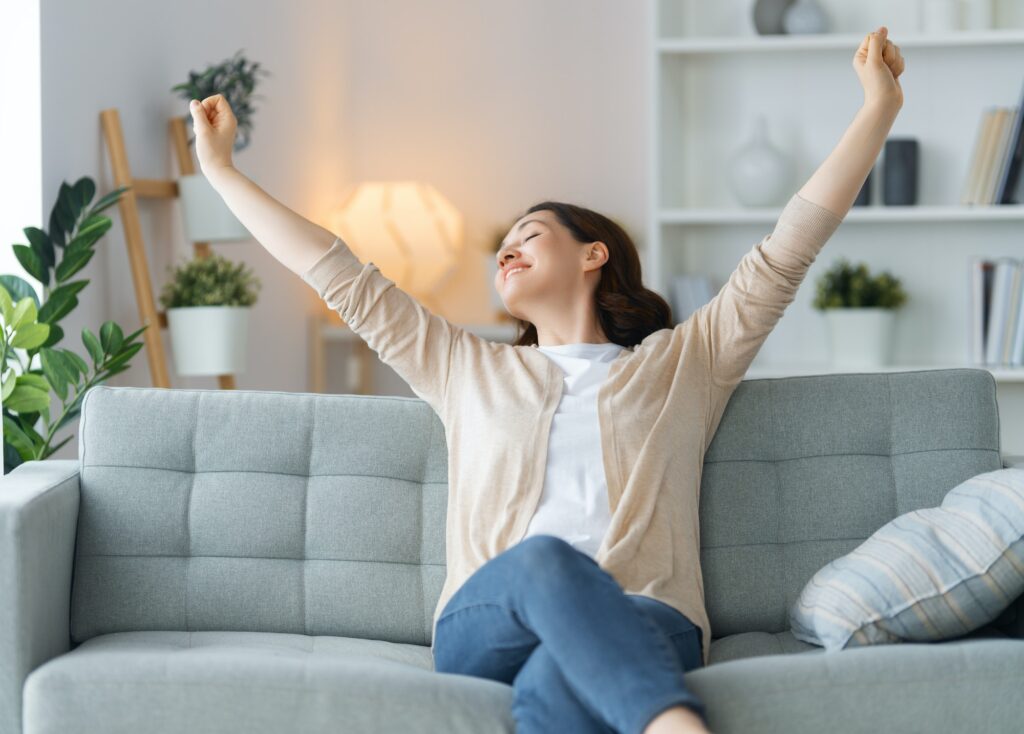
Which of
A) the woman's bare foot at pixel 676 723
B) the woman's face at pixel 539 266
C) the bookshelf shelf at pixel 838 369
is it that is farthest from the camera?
the bookshelf shelf at pixel 838 369

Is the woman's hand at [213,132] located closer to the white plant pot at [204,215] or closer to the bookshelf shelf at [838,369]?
the white plant pot at [204,215]

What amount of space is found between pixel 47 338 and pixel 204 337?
22.3 inches

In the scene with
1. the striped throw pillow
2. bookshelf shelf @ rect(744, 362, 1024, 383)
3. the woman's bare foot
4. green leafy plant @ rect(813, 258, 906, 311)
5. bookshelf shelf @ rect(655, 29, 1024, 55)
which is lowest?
the woman's bare foot

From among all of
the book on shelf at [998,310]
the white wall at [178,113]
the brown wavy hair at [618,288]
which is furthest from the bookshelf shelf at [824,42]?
the brown wavy hair at [618,288]

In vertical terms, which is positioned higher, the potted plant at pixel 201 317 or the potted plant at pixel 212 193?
the potted plant at pixel 212 193

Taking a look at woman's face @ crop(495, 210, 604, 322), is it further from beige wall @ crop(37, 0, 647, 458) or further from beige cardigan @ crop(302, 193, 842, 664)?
beige wall @ crop(37, 0, 647, 458)

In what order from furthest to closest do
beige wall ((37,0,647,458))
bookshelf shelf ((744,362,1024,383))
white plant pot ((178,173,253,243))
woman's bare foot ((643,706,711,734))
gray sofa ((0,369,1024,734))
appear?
beige wall ((37,0,647,458)) < bookshelf shelf ((744,362,1024,383)) < white plant pot ((178,173,253,243)) < gray sofa ((0,369,1024,734)) < woman's bare foot ((643,706,711,734))

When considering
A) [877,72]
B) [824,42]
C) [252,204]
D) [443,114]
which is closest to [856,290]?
[824,42]

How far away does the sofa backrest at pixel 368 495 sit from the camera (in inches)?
76.9

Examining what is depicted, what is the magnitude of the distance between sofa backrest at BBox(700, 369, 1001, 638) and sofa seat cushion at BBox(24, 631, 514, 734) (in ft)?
1.82

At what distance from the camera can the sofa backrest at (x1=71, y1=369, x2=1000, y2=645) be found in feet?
6.40

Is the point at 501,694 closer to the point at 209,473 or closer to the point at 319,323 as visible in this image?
the point at 209,473

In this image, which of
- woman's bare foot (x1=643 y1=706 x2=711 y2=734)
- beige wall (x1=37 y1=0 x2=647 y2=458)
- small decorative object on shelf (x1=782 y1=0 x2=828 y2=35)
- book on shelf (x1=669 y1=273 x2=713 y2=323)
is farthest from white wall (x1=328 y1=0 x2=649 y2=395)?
woman's bare foot (x1=643 y1=706 x2=711 y2=734)

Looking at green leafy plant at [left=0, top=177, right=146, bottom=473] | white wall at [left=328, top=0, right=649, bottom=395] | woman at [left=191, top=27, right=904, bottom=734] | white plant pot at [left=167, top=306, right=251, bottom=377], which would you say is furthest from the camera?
white wall at [left=328, top=0, right=649, bottom=395]
